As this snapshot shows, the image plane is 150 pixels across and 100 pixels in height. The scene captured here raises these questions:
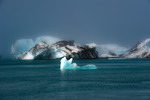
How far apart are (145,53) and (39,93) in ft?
365

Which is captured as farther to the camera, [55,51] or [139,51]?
[139,51]

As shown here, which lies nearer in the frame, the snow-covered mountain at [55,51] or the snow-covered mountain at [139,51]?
the snow-covered mountain at [55,51]

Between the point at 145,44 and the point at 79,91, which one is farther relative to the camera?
the point at 145,44

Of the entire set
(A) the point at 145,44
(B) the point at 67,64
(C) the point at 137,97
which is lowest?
(C) the point at 137,97

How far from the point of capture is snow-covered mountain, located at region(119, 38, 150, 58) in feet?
413

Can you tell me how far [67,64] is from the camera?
174 feet

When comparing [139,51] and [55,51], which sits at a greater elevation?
[139,51]

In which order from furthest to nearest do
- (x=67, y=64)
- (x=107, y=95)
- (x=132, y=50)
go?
1. (x=132, y=50)
2. (x=67, y=64)
3. (x=107, y=95)

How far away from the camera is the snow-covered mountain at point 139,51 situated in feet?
413

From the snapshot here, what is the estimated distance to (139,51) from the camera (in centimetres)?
13400

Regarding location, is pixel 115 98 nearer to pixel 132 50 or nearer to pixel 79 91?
pixel 79 91

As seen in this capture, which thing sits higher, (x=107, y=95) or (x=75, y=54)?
(x=75, y=54)

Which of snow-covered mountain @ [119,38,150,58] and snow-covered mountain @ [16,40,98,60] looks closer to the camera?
snow-covered mountain @ [16,40,98,60]

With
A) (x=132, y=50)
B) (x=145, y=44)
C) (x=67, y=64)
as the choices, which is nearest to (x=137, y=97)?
(x=67, y=64)
